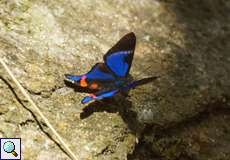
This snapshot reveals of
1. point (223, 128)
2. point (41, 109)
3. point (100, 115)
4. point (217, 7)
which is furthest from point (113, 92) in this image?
→ point (217, 7)

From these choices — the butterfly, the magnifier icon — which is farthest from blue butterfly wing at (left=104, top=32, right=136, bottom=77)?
the magnifier icon

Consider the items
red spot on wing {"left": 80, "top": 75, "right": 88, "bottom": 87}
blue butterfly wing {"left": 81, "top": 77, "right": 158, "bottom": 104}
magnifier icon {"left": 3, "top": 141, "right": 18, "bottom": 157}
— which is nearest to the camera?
magnifier icon {"left": 3, "top": 141, "right": 18, "bottom": 157}

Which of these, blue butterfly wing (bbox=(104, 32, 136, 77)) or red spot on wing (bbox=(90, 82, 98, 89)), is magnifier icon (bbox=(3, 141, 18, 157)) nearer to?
red spot on wing (bbox=(90, 82, 98, 89))

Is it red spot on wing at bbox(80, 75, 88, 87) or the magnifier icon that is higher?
red spot on wing at bbox(80, 75, 88, 87)

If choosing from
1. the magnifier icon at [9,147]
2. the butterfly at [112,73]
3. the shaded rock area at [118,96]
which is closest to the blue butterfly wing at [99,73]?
the butterfly at [112,73]

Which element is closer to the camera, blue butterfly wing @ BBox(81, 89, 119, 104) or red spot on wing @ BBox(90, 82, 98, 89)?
blue butterfly wing @ BBox(81, 89, 119, 104)

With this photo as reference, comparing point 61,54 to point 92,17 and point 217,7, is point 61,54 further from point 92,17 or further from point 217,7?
point 217,7
